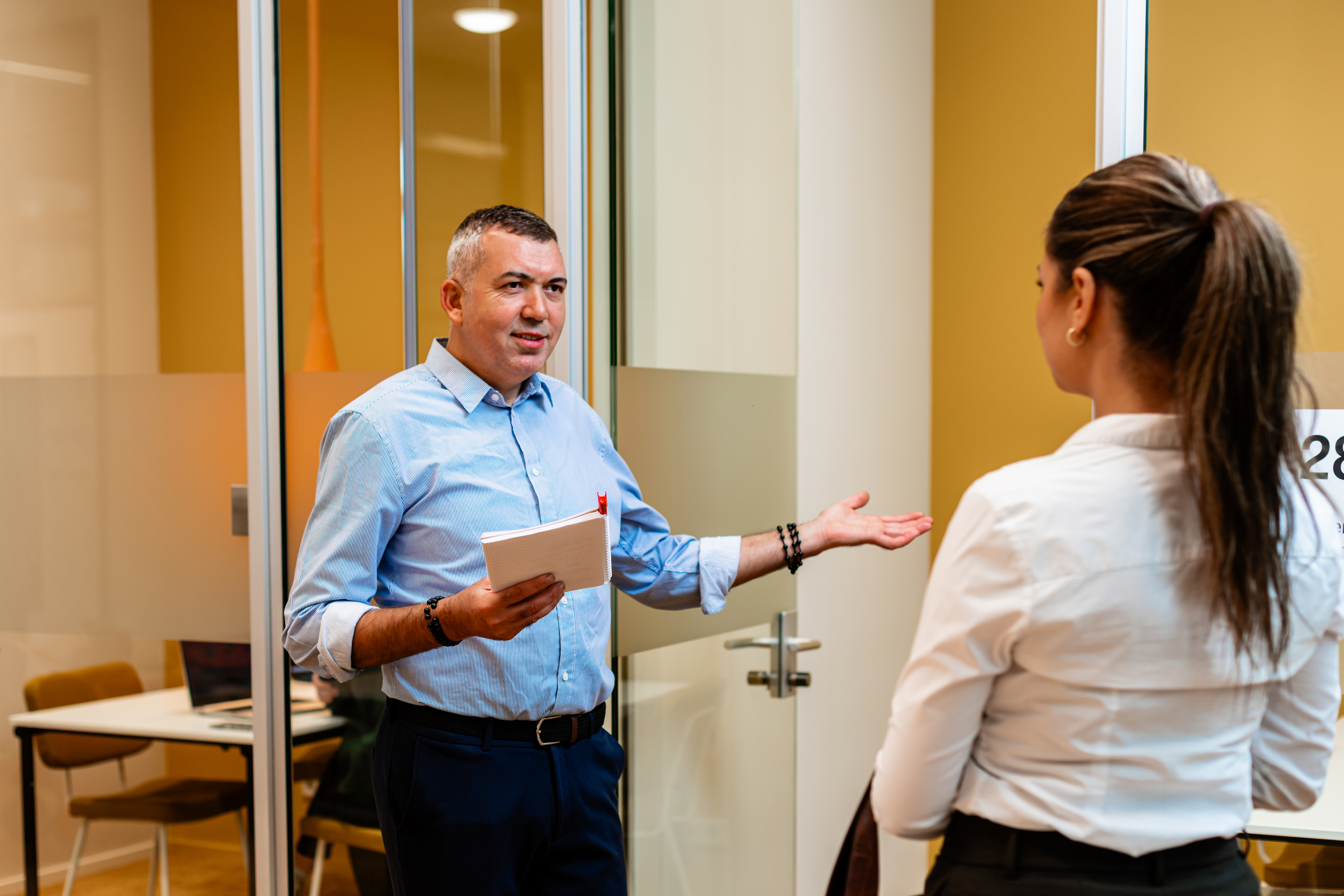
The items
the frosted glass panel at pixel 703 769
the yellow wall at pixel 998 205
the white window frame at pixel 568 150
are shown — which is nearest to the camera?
the white window frame at pixel 568 150

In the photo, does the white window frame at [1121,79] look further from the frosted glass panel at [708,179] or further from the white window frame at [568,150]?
the white window frame at [568,150]

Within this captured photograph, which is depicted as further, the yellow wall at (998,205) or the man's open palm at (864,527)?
the yellow wall at (998,205)

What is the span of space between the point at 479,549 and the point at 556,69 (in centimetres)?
111

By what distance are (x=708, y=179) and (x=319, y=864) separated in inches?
70.9

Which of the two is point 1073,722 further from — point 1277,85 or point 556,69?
point 556,69

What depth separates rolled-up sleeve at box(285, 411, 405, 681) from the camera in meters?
1.64

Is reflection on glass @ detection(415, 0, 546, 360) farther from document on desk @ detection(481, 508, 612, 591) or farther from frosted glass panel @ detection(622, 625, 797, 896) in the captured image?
document on desk @ detection(481, 508, 612, 591)

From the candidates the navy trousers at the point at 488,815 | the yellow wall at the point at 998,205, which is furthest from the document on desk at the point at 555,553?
the yellow wall at the point at 998,205

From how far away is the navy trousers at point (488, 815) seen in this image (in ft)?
5.40

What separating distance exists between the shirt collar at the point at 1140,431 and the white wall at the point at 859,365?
1.79m

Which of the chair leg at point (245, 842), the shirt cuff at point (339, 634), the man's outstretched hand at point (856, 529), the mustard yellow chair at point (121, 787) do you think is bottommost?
the chair leg at point (245, 842)

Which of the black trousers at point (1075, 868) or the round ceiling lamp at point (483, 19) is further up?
the round ceiling lamp at point (483, 19)

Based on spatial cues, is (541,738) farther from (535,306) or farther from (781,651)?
(781,651)

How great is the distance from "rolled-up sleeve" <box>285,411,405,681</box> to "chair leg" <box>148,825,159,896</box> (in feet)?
3.92
